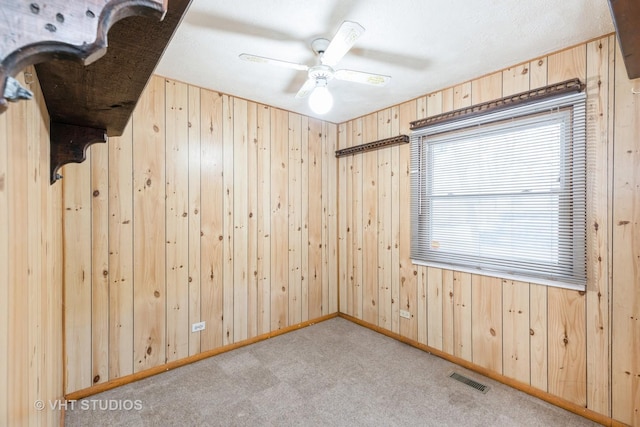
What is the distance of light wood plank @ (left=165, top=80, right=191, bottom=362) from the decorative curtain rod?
86.5 inches

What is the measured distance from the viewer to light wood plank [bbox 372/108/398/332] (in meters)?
3.23

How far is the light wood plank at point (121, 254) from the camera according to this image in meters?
2.30

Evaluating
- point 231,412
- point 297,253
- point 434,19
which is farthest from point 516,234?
point 231,412

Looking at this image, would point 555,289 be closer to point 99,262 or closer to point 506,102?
point 506,102

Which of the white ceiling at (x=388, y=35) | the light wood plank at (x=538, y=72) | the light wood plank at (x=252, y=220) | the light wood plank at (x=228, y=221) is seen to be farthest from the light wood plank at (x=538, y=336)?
the light wood plank at (x=228, y=221)

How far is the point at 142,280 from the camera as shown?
244cm

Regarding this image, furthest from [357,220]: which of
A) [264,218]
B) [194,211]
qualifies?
[194,211]

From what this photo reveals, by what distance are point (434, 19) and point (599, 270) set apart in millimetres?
1926

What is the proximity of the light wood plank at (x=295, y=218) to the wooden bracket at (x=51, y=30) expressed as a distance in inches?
115

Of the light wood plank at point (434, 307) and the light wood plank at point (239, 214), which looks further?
the light wood plank at point (239, 214)

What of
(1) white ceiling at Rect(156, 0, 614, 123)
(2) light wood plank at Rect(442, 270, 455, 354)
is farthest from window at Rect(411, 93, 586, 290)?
(1) white ceiling at Rect(156, 0, 614, 123)

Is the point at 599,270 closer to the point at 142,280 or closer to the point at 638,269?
the point at 638,269

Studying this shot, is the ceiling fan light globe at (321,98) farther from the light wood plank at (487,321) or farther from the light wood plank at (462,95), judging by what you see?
the light wood plank at (487,321)

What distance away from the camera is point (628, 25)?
1060 mm
